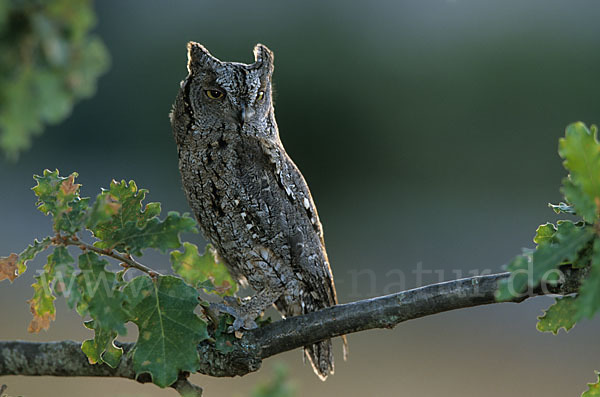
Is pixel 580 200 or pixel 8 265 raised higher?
pixel 8 265

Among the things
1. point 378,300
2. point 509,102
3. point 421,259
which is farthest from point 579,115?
point 378,300

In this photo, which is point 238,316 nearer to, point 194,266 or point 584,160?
point 194,266

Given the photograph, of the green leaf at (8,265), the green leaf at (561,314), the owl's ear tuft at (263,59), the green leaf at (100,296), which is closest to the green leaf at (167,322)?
the green leaf at (100,296)

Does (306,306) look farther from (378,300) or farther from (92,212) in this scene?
(92,212)

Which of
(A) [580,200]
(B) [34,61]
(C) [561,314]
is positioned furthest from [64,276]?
(C) [561,314]

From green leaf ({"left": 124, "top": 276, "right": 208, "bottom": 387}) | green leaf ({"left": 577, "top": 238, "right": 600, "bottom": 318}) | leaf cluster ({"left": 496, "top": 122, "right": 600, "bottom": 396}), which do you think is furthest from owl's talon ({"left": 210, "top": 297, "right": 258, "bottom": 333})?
green leaf ({"left": 577, "top": 238, "right": 600, "bottom": 318})

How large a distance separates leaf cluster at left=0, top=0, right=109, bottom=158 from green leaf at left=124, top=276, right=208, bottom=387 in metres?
0.58

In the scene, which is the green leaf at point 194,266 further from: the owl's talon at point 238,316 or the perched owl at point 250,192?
the perched owl at point 250,192

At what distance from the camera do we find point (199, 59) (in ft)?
6.64

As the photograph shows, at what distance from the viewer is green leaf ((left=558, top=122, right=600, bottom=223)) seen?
0.86m

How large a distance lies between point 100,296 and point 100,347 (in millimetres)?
288

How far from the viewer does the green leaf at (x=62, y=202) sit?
3.48 feet

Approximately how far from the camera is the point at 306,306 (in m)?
1.97

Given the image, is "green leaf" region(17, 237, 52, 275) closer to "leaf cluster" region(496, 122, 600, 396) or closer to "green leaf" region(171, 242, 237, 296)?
"green leaf" region(171, 242, 237, 296)
